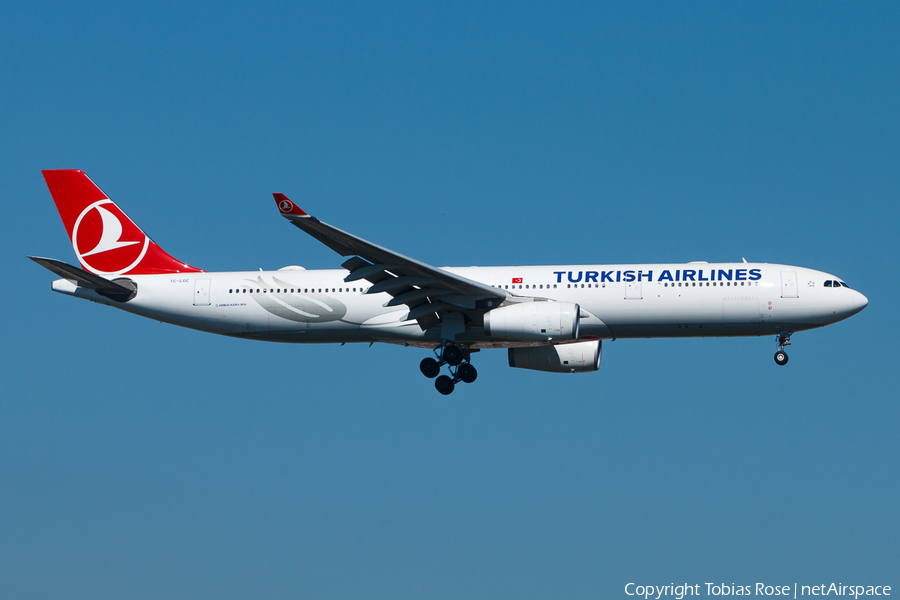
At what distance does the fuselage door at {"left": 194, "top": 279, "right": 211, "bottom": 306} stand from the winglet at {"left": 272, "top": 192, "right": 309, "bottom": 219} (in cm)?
933

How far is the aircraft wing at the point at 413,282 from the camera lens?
32531mm

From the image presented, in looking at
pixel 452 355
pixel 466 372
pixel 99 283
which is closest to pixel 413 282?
pixel 452 355

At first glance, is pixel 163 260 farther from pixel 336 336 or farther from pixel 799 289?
pixel 799 289

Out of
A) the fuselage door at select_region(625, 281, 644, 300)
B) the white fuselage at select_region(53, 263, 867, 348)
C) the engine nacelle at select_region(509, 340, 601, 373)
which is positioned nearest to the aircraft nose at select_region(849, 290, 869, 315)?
the white fuselage at select_region(53, 263, 867, 348)

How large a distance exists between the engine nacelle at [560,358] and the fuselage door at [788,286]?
6.61 metres

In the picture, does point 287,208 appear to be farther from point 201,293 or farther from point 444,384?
point 444,384

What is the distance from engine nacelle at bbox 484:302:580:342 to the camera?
33.9 meters

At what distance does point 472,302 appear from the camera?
35.3 metres

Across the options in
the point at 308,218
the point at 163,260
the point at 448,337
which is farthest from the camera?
the point at 163,260

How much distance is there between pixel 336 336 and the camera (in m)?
37.4

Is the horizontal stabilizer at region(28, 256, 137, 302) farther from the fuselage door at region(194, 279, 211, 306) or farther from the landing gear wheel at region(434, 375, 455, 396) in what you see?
the landing gear wheel at region(434, 375, 455, 396)

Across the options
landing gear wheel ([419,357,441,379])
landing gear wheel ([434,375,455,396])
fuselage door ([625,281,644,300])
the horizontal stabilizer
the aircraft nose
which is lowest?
landing gear wheel ([434,375,455,396])

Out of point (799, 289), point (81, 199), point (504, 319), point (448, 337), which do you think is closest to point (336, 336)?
point (448, 337)

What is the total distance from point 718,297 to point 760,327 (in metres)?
1.79
